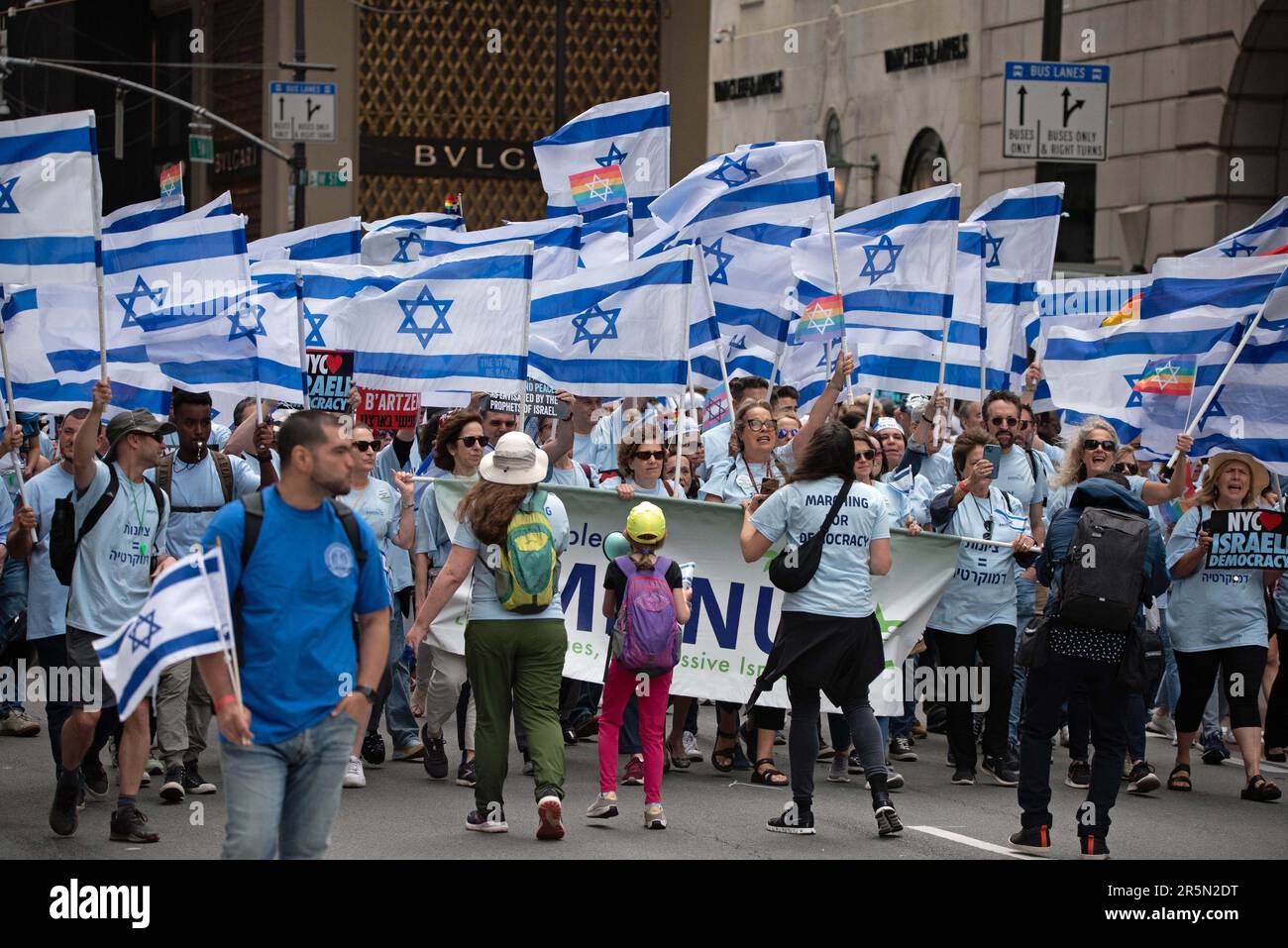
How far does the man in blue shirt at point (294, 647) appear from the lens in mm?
6234

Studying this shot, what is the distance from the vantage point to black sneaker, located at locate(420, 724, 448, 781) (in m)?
10.9

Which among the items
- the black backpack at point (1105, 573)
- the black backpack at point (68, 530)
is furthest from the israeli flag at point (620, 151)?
the black backpack at point (1105, 573)

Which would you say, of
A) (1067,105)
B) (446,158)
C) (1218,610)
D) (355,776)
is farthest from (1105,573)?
(446,158)

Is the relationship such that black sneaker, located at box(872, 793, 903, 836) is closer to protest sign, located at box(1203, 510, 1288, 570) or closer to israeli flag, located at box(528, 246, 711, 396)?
protest sign, located at box(1203, 510, 1288, 570)

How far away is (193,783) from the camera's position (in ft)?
33.6

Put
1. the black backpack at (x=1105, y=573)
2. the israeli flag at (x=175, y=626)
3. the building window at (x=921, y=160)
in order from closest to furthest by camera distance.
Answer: the israeli flag at (x=175, y=626), the black backpack at (x=1105, y=573), the building window at (x=921, y=160)

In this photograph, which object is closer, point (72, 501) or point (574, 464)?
point (72, 501)

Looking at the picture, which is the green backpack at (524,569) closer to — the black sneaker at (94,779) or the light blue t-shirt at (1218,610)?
the black sneaker at (94,779)

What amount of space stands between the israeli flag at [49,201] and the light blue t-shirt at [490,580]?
290cm
